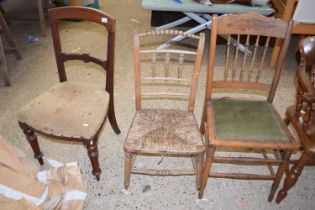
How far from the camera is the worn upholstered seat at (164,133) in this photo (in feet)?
4.18

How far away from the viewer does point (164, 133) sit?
135cm

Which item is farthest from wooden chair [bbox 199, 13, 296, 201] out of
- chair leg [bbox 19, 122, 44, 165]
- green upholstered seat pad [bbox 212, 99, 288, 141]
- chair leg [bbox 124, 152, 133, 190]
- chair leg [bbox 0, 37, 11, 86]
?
chair leg [bbox 0, 37, 11, 86]

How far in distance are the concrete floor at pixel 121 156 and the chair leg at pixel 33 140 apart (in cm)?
10

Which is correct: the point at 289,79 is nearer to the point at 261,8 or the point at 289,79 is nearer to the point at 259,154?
the point at 261,8

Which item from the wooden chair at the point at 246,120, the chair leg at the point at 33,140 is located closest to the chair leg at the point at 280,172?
the wooden chair at the point at 246,120

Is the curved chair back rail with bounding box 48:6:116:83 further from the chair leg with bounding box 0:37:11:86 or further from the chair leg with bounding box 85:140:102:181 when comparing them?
the chair leg with bounding box 0:37:11:86

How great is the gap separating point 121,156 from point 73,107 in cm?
51

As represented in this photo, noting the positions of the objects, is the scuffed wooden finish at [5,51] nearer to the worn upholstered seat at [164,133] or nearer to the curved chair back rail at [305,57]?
the worn upholstered seat at [164,133]

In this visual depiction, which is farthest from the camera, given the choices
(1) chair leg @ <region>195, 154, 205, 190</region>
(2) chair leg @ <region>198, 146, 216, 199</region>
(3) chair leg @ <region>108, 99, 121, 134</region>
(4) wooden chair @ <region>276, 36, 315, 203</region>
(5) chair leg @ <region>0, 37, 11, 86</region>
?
(5) chair leg @ <region>0, 37, 11, 86</region>

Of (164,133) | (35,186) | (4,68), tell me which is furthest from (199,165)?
(4,68)

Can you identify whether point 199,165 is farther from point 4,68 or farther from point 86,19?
point 4,68

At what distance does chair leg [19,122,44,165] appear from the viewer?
4.69ft

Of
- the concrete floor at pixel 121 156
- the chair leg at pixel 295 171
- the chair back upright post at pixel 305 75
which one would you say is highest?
the chair back upright post at pixel 305 75

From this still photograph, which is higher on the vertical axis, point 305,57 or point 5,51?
point 305,57
